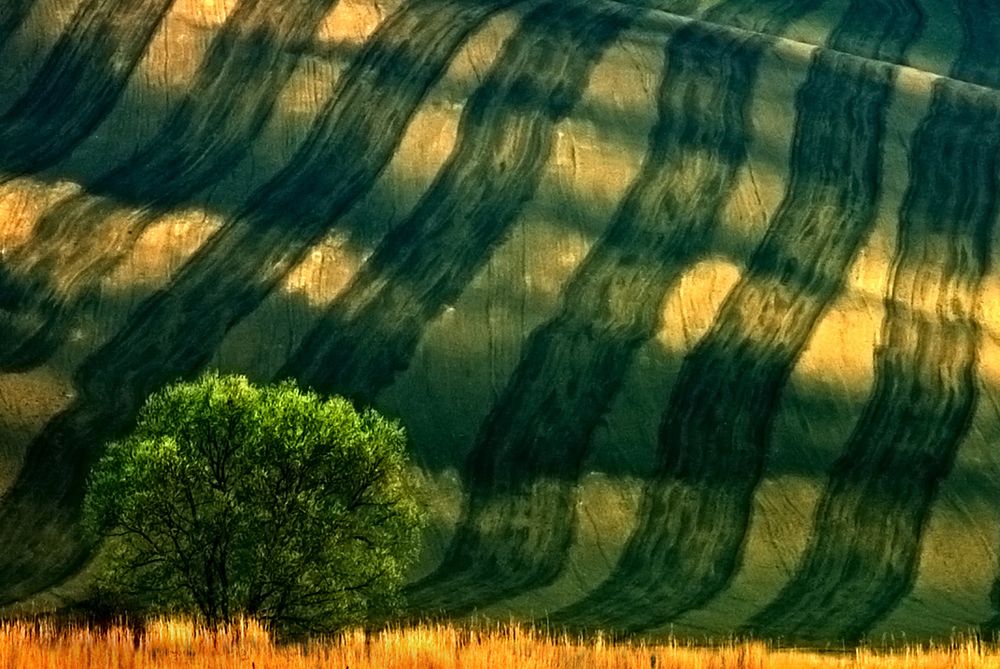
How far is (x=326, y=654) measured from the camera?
21.4 m

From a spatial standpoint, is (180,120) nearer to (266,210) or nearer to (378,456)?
(266,210)

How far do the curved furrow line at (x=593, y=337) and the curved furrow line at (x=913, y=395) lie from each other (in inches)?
270

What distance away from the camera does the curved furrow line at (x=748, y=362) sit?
166 feet

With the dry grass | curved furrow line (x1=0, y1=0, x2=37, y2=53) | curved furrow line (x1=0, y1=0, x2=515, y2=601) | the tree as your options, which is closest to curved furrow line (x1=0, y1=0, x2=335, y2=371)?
curved furrow line (x1=0, y1=0, x2=515, y2=601)

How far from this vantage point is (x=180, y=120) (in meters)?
66.2

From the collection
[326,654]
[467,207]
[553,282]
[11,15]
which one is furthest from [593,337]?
[326,654]

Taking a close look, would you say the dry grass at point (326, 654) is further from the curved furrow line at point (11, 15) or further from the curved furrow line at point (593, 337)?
the curved furrow line at point (11, 15)

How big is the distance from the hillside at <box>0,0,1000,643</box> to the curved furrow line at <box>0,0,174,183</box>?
6.6 inches

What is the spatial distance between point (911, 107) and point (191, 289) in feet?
96.6

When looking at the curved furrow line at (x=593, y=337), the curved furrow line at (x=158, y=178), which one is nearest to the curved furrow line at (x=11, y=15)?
the curved furrow line at (x=158, y=178)

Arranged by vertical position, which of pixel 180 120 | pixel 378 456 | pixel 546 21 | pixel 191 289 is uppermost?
pixel 546 21

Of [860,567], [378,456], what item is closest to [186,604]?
[378,456]

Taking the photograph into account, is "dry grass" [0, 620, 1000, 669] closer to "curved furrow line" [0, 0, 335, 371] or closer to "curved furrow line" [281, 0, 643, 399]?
"curved furrow line" [281, 0, 643, 399]

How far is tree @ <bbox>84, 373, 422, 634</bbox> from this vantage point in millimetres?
35469
